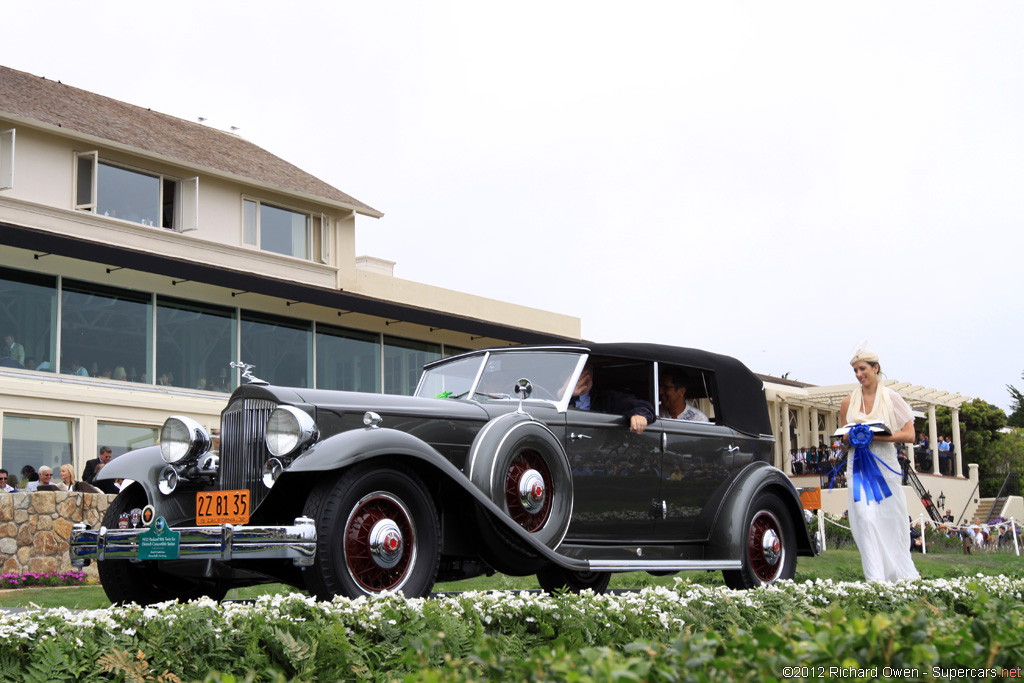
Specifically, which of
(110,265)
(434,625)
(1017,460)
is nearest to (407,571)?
(434,625)

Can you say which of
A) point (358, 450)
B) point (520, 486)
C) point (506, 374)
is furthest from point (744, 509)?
point (358, 450)

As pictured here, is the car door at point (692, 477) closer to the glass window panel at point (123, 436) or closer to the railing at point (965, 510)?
the glass window panel at point (123, 436)

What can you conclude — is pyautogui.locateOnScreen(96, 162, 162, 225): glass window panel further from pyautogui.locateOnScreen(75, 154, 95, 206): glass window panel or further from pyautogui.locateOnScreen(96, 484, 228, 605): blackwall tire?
pyautogui.locateOnScreen(96, 484, 228, 605): blackwall tire

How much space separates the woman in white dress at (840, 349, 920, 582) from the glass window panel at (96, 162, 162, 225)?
1496cm

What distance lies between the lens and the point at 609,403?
298 inches

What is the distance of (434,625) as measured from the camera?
13.1 feet

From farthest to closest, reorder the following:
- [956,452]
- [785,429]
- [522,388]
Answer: [956,452] → [785,429] → [522,388]

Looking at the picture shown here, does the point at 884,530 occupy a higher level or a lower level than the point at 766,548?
higher

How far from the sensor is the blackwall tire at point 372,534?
519 centimetres

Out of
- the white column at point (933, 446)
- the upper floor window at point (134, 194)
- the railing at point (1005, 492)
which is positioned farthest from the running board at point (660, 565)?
the white column at point (933, 446)

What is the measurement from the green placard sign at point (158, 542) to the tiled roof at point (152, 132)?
A: 13790 millimetres

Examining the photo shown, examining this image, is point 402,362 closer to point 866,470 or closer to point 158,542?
point 866,470

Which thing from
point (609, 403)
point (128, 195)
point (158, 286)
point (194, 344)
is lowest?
point (609, 403)

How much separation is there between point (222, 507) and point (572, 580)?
134 inches
